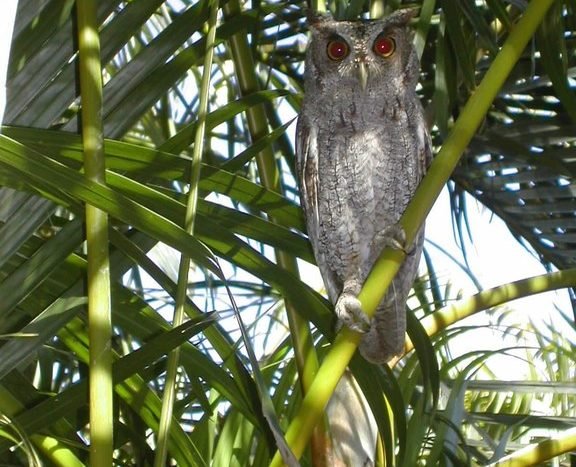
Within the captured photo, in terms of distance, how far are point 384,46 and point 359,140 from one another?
17 centimetres

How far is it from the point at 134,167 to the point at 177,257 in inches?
43.5

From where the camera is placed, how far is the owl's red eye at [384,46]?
152cm

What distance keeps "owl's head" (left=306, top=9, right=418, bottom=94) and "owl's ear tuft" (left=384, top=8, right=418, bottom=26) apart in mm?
18

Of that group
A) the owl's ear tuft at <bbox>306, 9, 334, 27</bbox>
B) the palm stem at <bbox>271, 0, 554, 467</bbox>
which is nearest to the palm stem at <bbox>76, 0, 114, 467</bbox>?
the palm stem at <bbox>271, 0, 554, 467</bbox>

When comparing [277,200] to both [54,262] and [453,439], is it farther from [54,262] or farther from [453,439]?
[453,439]

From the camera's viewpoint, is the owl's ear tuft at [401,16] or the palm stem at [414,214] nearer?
the palm stem at [414,214]

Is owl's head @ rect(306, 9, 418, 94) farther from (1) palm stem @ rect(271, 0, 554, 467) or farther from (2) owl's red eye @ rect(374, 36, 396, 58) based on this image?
(1) palm stem @ rect(271, 0, 554, 467)

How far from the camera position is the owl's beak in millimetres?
1522

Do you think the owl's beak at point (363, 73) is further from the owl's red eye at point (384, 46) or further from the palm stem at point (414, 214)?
the palm stem at point (414, 214)

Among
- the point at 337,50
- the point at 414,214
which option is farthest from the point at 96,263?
the point at 337,50

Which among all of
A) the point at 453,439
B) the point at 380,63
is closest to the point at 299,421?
the point at 453,439

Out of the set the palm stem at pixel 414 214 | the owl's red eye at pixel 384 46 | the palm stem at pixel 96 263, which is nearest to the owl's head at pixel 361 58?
the owl's red eye at pixel 384 46

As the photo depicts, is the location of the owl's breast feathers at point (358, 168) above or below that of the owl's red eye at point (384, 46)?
below

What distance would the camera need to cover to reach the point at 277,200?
1.03m
